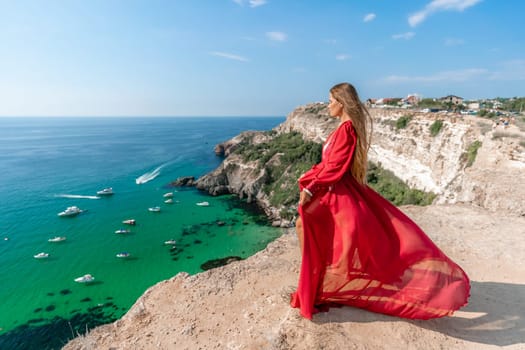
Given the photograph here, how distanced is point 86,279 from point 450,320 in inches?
975

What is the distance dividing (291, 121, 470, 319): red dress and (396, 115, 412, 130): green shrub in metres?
28.1

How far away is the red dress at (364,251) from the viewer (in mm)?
3709

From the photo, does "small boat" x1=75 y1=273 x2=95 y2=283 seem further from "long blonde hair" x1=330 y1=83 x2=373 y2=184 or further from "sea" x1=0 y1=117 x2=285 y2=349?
"long blonde hair" x1=330 y1=83 x2=373 y2=184

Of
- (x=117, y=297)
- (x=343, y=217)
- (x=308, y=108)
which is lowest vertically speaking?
(x=117, y=297)

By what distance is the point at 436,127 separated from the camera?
76.8ft

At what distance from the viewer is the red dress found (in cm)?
371

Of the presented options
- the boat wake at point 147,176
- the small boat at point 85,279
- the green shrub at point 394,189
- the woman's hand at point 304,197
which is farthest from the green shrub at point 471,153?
the boat wake at point 147,176

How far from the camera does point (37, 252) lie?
26.5 meters

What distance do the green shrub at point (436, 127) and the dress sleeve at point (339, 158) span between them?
24079 mm

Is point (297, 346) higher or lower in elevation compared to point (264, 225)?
higher

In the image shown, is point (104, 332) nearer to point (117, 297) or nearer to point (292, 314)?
point (292, 314)

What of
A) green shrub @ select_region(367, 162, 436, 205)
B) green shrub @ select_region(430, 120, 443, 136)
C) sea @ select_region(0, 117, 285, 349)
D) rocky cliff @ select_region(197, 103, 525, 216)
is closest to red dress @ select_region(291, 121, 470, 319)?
rocky cliff @ select_region(197, 103, 525, 216)

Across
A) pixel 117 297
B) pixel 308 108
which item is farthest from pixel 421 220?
pixel 308 108

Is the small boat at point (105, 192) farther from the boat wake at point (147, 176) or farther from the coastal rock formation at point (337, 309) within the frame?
the coastal rock formation at point (337, 309)
